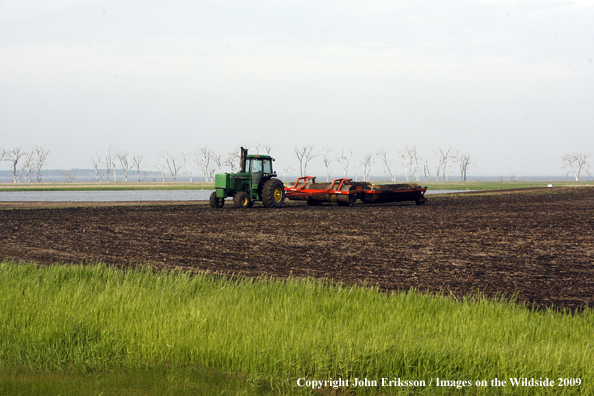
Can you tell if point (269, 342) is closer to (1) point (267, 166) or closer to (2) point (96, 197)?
(1) point (267, 166)

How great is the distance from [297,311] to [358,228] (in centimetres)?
1202

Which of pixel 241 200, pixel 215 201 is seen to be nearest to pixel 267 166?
pixel 241 200

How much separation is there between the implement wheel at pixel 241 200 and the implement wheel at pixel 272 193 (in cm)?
88

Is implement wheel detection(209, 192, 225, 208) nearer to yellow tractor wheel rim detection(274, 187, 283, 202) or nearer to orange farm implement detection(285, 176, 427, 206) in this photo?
yellow tractor wheel rim detection(274, 187, 283, 202)

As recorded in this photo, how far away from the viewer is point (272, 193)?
89.1 feet

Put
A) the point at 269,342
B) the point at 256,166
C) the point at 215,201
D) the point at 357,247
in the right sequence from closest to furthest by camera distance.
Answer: the point at 269,342, the point at 357,247, the point at 256,166, the point at 215,201

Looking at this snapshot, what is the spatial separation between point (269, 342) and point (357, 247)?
29.1 ft

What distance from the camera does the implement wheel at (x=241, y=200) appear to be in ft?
88.9

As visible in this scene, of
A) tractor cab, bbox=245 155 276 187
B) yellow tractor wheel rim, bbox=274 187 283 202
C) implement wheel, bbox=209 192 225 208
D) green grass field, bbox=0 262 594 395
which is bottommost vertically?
green grass field, bbox=0 262 594 395

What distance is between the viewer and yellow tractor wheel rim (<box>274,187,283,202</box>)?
28.0 meters

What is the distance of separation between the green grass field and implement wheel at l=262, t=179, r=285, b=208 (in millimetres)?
18989

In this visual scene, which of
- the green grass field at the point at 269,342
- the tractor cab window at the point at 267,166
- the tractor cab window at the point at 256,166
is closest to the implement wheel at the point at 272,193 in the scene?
the tractor cab window at the point at 267,166

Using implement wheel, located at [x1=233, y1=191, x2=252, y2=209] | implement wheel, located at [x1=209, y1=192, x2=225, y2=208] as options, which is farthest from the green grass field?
implement wheel, located at [x1=209, y1=192, x2=225, y2=208]

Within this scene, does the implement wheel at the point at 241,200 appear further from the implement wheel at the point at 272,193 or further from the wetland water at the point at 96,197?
the wetland water at the point at 96,197
